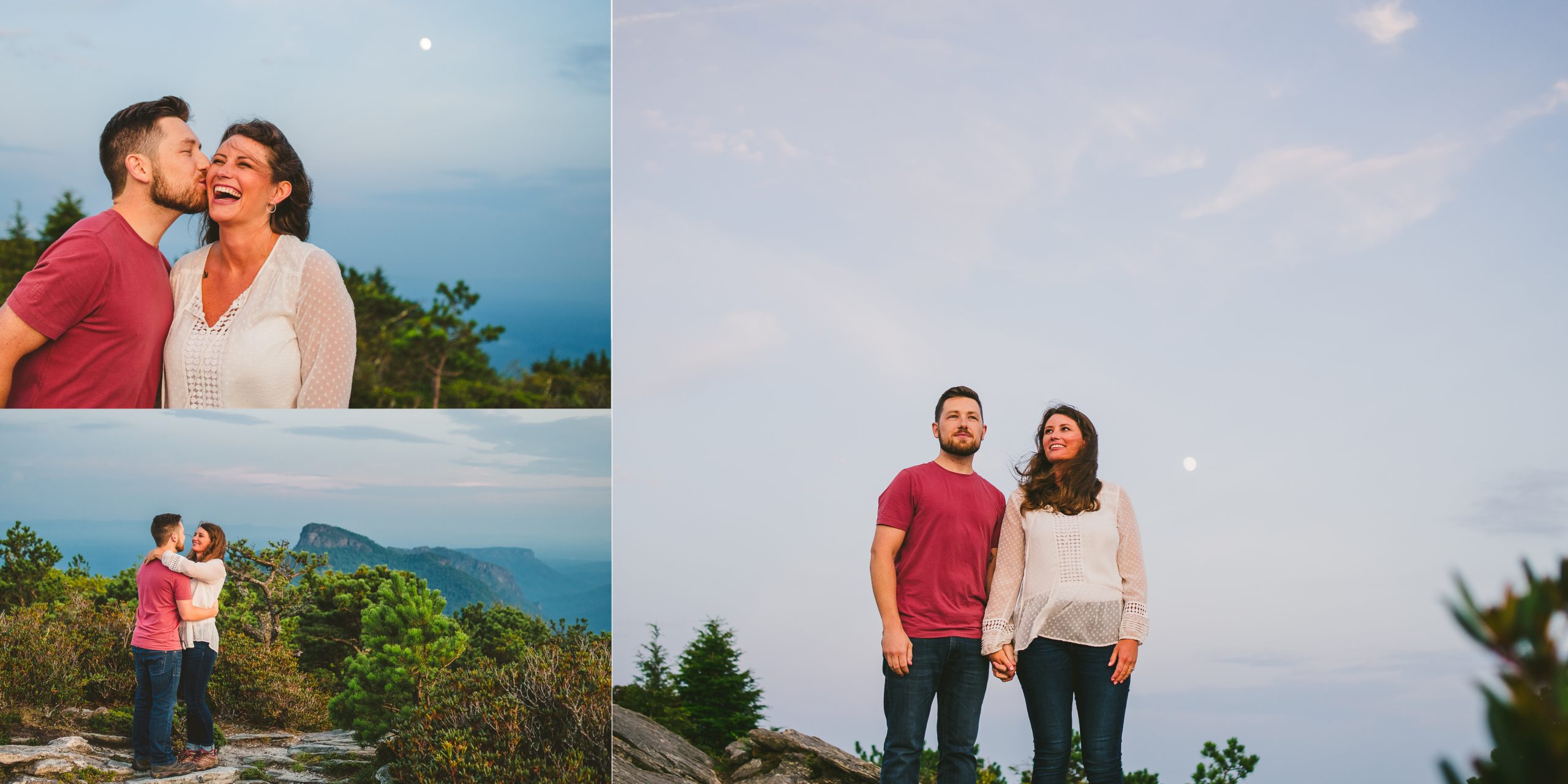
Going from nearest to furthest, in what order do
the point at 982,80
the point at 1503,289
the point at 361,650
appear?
1. the point at 361,650
2. the point at 1503,289
3. the point at 982,80

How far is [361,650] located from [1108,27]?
14.5ft

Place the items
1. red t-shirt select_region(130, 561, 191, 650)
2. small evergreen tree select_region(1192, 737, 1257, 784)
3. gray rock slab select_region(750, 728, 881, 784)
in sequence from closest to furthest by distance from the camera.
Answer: red t-shirt select_region(130, 561, 191, 650)
gray rock slab select_region(750, 728, 881, 784)
small evergreen tree select_region(1192, 737, 1257, 784)

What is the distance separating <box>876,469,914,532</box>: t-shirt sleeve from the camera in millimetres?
3672

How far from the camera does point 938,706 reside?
145 inches

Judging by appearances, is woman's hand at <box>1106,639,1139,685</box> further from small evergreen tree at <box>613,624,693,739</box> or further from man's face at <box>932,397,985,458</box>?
small evergreen tree at <box>613,624,693,739</box>

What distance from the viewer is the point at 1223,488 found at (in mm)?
5488

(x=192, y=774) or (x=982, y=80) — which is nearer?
(x=192, y=774)

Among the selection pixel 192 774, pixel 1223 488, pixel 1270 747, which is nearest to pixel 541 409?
pixel 192 774

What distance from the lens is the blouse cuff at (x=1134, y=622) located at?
11.6 ft

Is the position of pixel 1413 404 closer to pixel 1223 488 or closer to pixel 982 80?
pixel 1223 488

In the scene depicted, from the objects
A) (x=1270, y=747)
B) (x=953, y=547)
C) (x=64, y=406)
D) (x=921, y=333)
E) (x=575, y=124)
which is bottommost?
(x=1270, y=747)

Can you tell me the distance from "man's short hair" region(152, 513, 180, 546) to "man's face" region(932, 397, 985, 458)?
3.02m

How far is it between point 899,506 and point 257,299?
8.30 ft

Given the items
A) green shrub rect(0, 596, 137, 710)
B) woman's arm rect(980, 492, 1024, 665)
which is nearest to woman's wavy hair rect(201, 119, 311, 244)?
green shrub rect(0, 596, 137, 710)
